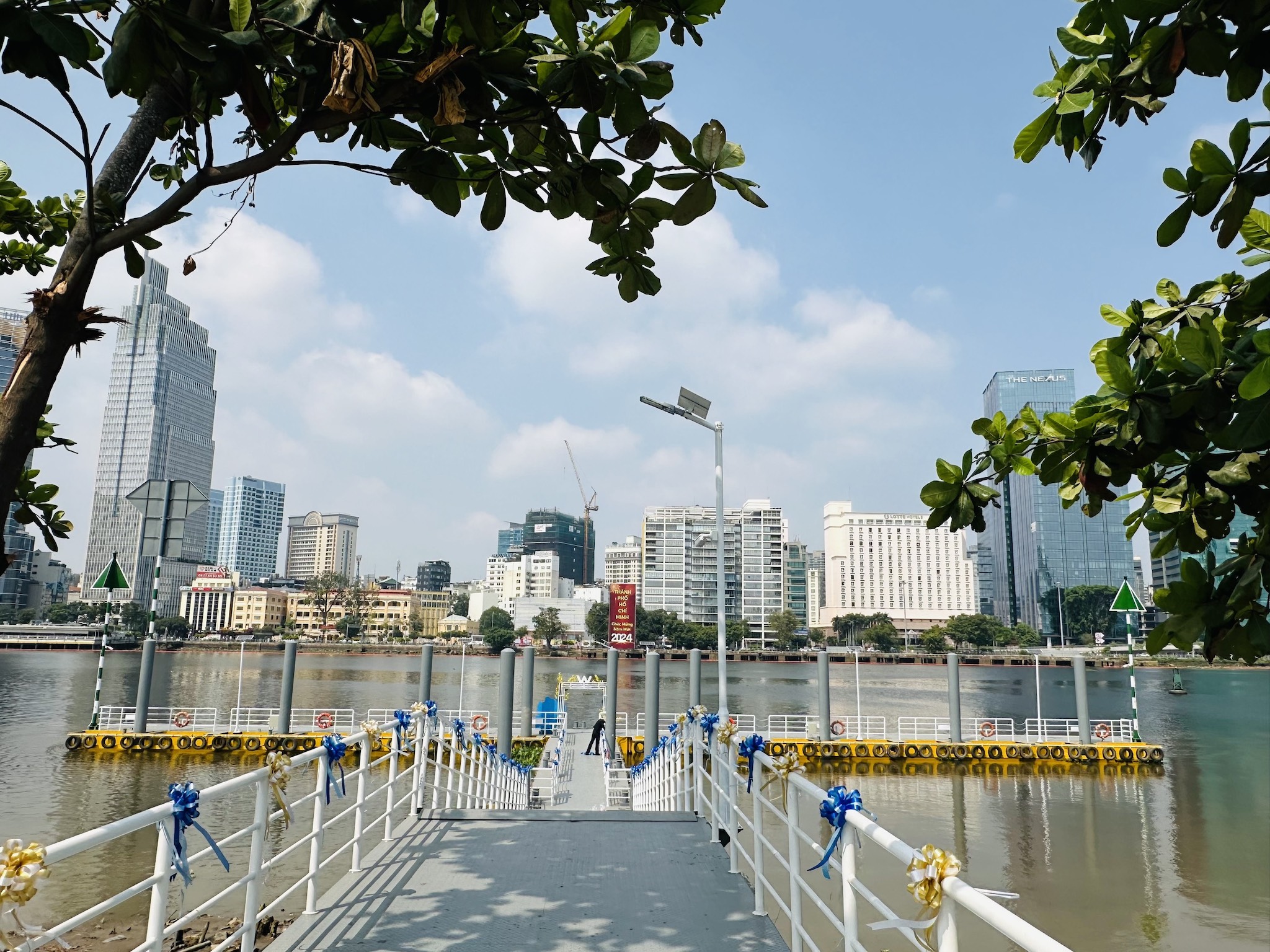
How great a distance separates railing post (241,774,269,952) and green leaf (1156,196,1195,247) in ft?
15.1

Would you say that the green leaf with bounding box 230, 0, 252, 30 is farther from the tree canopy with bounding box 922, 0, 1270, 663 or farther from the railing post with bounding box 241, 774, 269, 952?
the railing post with bounding box 241, 774, 269, 952

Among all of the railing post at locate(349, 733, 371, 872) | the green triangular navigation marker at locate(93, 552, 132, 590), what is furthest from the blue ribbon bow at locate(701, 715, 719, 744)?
the green triangular navigation marker at locate(93, 552, 132, 590)

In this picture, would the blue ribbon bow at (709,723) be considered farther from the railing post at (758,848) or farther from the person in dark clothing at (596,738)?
the person in dark clothing at (596,738)

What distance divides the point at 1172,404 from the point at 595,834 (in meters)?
5.29

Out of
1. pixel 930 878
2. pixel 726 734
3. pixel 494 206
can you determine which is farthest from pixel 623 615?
pixel 930 878

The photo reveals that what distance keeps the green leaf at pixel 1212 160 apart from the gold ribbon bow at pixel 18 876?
3.99 m

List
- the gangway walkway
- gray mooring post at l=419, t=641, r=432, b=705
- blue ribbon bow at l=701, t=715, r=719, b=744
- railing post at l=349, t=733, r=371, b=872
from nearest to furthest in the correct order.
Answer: railing post at l=349, t=733, r=371, b=872
blue ribbon bow at l=701, t=715, r=719, b=744
the gangway walkway
gray mooring post at l=419, t=641, r=432, b=705

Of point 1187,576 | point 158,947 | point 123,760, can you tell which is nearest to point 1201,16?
point 1187,576

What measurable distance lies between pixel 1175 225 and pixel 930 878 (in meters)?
2.37

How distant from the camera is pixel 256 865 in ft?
13.5

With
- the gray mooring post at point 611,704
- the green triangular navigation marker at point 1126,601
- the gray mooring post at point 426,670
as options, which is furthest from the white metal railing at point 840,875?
the green triangular navigation marker at point 1126,601

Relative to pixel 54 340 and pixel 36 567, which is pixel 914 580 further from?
pixel 54 340

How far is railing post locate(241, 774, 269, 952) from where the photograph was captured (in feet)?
13.3

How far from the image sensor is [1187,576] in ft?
8.66
